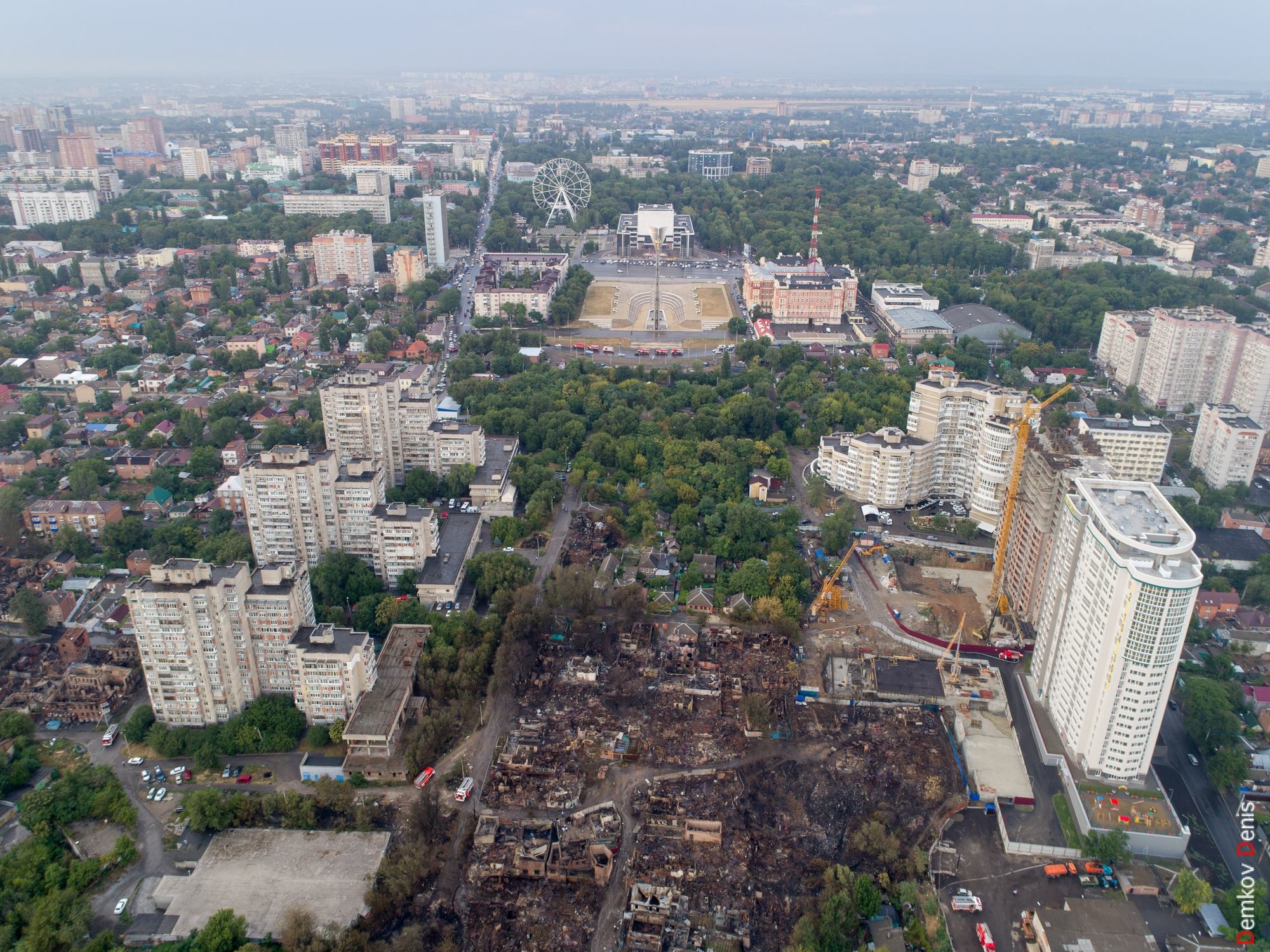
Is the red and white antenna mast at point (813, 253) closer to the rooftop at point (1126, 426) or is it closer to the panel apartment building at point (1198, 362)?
the panel apartment building at point (1198, 362)

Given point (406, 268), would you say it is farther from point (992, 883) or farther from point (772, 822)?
point (992, 883)

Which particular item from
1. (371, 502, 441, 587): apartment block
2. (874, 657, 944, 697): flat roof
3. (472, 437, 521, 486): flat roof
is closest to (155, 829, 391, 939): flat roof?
(371, 502, 441, 587): apartment block

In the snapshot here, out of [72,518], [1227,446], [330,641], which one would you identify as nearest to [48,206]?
[72,518]

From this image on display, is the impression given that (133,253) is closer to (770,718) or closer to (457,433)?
(457,433)

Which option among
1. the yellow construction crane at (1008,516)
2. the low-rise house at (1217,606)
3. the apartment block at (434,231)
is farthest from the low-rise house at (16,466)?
the low-rise house at (1217,606)

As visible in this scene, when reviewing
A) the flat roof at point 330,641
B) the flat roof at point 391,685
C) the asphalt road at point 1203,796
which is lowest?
the asphalt road at point 1203,796

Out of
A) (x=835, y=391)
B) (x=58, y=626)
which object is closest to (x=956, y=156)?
(x=835, y=391)
